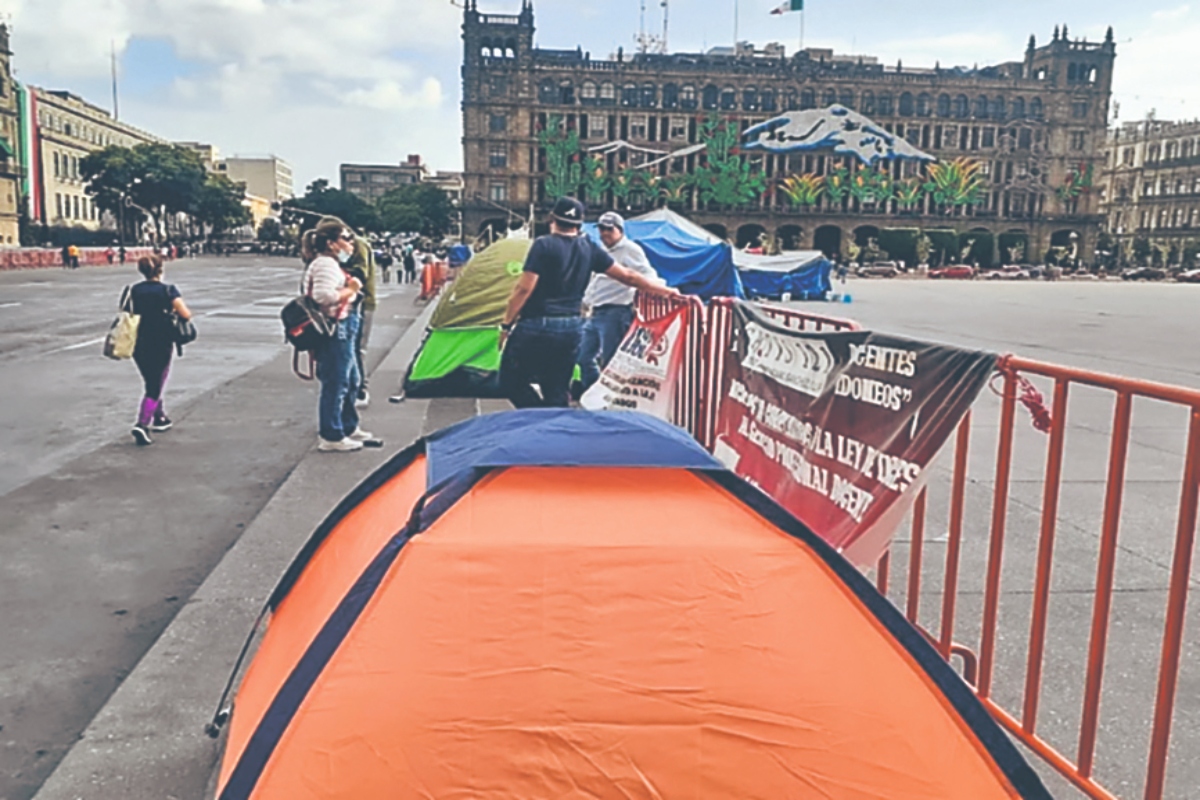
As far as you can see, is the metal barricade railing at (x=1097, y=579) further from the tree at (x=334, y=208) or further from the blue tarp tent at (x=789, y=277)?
the tree at (x=334, y=208)

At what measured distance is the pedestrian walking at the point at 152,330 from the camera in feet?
25.7

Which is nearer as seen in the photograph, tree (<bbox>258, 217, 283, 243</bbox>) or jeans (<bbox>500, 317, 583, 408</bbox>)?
jeans (<bbox>500, 317, 583, 408</bbox>)

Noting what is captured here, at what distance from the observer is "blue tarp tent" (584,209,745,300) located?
2131cm

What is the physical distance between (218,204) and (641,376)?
3931 inches

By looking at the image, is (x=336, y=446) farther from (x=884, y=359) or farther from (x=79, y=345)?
(x=79, y=345)

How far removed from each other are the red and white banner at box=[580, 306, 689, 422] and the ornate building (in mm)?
85126

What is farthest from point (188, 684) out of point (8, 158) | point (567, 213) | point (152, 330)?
point (8, 158)

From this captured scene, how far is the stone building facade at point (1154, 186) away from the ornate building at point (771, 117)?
1608 centimetres

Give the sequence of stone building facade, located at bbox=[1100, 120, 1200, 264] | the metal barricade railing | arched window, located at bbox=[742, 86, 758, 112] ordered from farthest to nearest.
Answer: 1. stone building facade, located at bbox=[1100, 120, 1200, 264]
2. arched window, located at bbox=[742, 86, 758, 112]
3. the metal barricade railing

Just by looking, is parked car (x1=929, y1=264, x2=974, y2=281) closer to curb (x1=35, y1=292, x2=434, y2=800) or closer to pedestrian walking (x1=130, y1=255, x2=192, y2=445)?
pedestrian walking (x1=130, y1=255, x2=192, y2=445)

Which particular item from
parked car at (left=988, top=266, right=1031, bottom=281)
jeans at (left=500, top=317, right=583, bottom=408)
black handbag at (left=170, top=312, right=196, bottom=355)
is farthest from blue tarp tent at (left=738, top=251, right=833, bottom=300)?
parked car at (left=988, top=266, right=1031, bottom=281)

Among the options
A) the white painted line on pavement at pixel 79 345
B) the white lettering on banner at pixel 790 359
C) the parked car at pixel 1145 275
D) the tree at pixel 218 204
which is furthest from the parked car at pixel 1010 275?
the white lettering on banner at pixel 790 359

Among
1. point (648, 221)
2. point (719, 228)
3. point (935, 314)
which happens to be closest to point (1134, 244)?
point (719, 228)

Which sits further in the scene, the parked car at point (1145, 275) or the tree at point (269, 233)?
the tree at point (269, 233)
